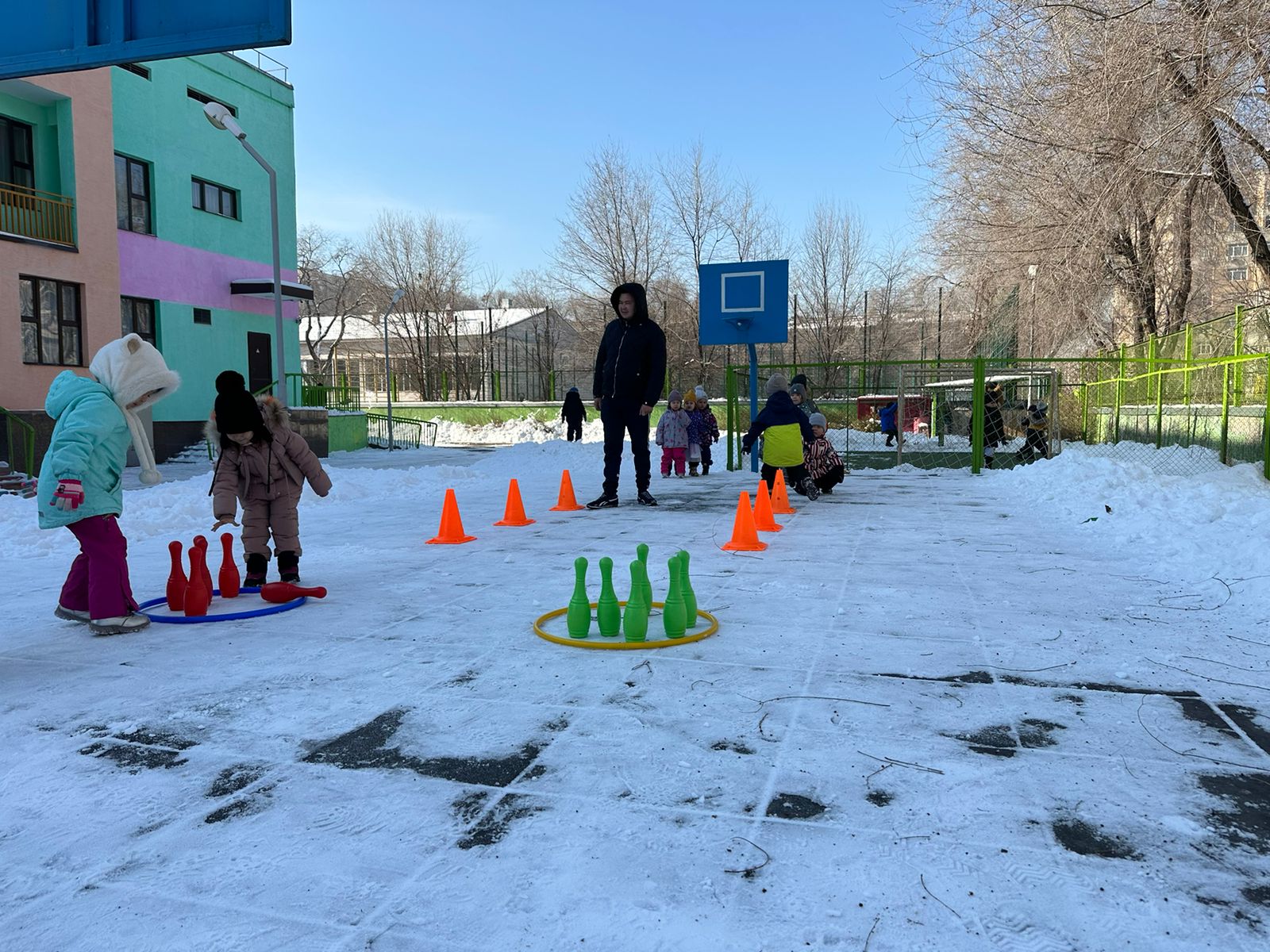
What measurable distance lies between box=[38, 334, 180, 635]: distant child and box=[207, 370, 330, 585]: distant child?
0.67 metres

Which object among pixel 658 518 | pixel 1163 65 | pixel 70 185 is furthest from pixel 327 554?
pixel 70 185

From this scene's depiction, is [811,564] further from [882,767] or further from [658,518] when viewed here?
[882,767]

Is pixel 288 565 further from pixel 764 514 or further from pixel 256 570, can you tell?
pixel 764 514

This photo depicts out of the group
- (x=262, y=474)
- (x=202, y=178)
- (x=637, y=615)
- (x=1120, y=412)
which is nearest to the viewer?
(x=637, y=615)

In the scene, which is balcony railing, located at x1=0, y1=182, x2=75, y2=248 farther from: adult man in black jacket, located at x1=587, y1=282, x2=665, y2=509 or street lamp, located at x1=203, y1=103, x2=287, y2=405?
adult man in black jacket, located at x1=587, y1=282, x2=665, y2=509

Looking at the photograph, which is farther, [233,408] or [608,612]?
[233,408]

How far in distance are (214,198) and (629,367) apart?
1769 centimetres

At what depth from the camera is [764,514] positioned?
26.5 feet

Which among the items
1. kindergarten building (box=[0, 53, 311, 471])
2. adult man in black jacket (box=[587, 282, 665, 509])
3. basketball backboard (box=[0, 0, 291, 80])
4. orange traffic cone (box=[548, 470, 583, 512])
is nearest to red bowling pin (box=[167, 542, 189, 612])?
basketball backboard (box=[0, 0, 291, 80])

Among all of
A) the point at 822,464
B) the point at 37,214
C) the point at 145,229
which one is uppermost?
the point at 145,229

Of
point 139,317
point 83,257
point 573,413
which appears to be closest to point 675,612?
point 83,257

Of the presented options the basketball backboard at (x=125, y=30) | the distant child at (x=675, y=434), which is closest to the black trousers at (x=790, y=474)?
the distant child at (x=675, y=434)

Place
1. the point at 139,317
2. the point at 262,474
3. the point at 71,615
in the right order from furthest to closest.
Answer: the point at 139,317, the point at 262,474, the point at 71,615

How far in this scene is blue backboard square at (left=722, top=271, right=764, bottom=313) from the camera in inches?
578
